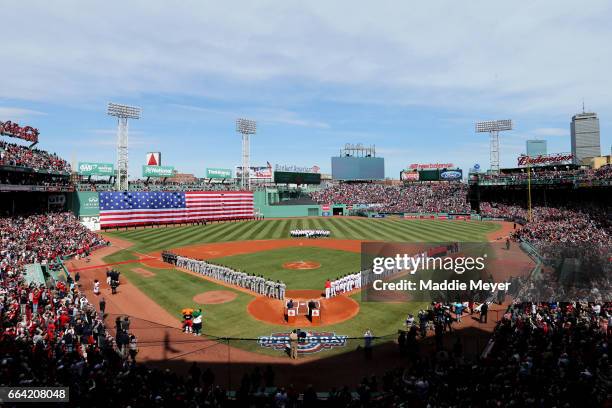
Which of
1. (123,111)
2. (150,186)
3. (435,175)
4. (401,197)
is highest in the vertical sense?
(123,111)

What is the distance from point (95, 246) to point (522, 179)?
62356mm

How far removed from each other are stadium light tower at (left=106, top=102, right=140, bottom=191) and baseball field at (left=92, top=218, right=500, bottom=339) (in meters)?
8.80

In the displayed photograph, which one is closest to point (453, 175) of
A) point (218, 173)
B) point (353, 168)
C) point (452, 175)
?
point (452, 175)

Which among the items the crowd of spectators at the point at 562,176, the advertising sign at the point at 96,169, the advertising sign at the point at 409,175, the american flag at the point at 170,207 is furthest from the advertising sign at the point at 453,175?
the advertising sign at the point at 96,169

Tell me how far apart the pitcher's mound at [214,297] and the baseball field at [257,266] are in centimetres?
5

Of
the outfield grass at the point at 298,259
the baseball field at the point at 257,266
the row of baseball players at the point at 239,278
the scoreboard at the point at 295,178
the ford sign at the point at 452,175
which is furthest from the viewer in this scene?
the ford sign at the point at 452,175

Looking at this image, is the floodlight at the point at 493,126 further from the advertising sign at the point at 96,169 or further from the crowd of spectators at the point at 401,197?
the advertising sign at the point at 96,169

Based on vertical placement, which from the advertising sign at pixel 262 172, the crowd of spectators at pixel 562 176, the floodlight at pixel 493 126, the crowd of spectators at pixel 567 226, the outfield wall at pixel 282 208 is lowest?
the crowd of spectators at pixel 567 226

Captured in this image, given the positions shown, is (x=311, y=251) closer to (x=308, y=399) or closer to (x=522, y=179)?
(x=308, y=399)

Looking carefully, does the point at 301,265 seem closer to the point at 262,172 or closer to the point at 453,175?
the point at 262,172

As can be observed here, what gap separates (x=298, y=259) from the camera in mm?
31828

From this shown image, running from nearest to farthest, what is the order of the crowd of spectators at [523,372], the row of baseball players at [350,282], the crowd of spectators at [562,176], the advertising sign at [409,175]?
the crowd of spectators at [523,372]
the row of baseball players at [350,282]
the crowd of spectators at [562,176]
the advertising sign at [409,175]

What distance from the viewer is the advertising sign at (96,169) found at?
55.2 meters

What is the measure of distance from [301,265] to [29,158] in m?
30.9
